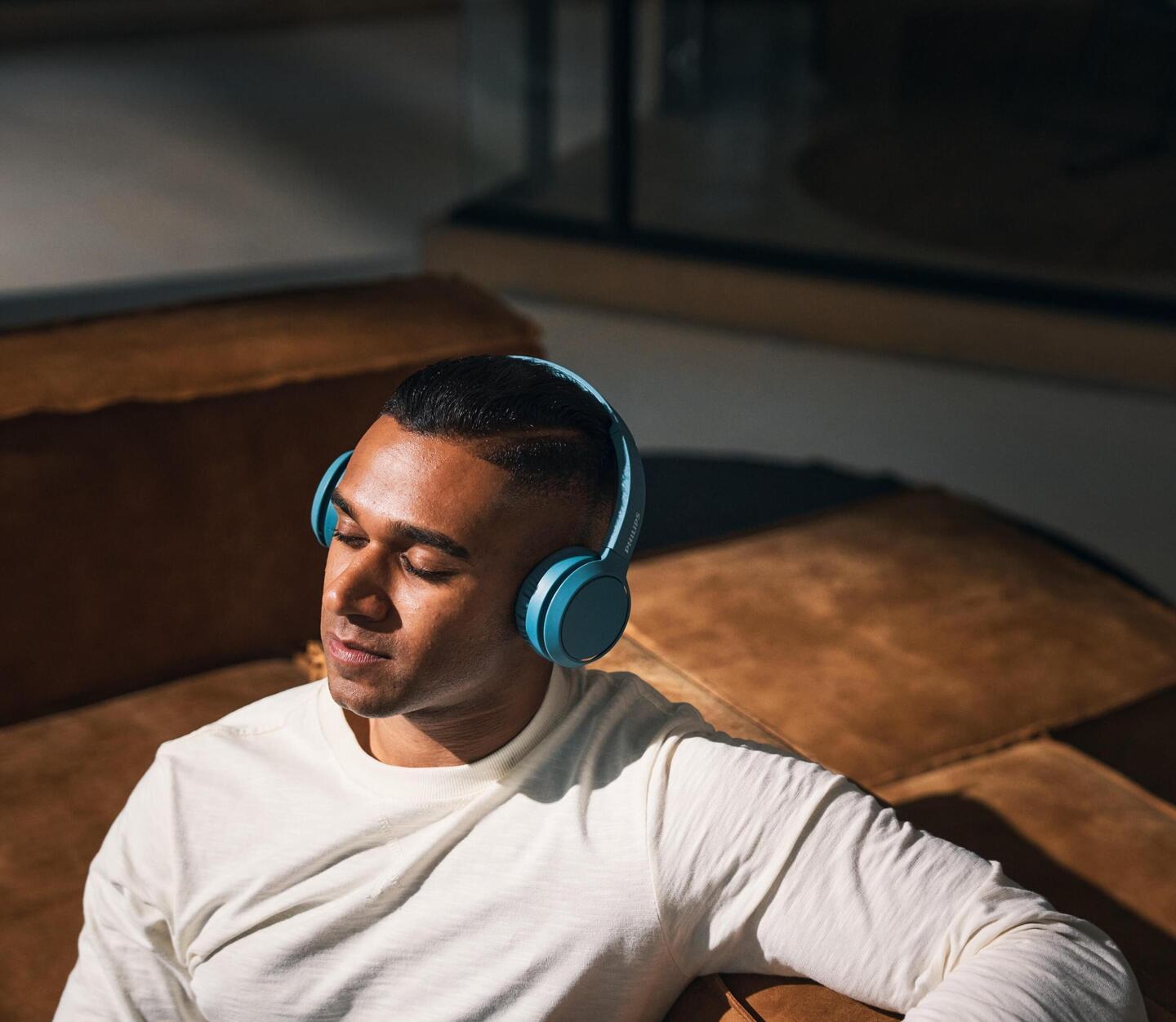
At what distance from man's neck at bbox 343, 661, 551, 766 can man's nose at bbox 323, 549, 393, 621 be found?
0.10 metres

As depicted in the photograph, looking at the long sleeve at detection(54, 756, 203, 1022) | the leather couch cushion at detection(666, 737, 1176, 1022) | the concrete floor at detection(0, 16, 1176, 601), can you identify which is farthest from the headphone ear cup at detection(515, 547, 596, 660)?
the concrete floor at detection(0, 16, 1176, 601)

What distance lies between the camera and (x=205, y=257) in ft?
16.5

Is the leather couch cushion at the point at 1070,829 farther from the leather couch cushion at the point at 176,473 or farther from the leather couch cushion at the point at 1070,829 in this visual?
the leather couch cushion at the point at 176,473

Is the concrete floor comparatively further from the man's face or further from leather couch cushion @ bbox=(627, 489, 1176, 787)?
the man's face

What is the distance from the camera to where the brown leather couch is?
5.94 ft

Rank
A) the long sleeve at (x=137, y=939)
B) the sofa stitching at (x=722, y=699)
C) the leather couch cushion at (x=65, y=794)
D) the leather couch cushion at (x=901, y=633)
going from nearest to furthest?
the long sleeve at (x=137, y=939)
the sofa stitching at (x=722, y=699)
the leather couch cushion at (x=65, y=794)
the leather couch cushion at (x=901, y=633)

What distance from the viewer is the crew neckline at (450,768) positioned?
117 cm

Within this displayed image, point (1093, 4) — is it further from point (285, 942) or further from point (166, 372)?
point (285, 942)

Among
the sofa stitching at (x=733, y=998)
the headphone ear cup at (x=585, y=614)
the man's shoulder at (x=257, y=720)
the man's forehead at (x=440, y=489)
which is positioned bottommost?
the sofa stitching at (x=733, y=998)

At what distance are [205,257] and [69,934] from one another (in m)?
3.71

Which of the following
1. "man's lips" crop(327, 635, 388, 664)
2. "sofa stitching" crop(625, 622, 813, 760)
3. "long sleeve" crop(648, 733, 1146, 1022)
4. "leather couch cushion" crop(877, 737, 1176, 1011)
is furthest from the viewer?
"leather couch cushion" crop(877, 737, 1176, 1011)

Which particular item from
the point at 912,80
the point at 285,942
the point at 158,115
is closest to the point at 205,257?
the point at 158,115

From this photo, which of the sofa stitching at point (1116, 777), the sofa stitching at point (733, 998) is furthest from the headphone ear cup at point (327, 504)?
the sofa stitching at point (1116, 777)

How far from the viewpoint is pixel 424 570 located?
1.12 meters
